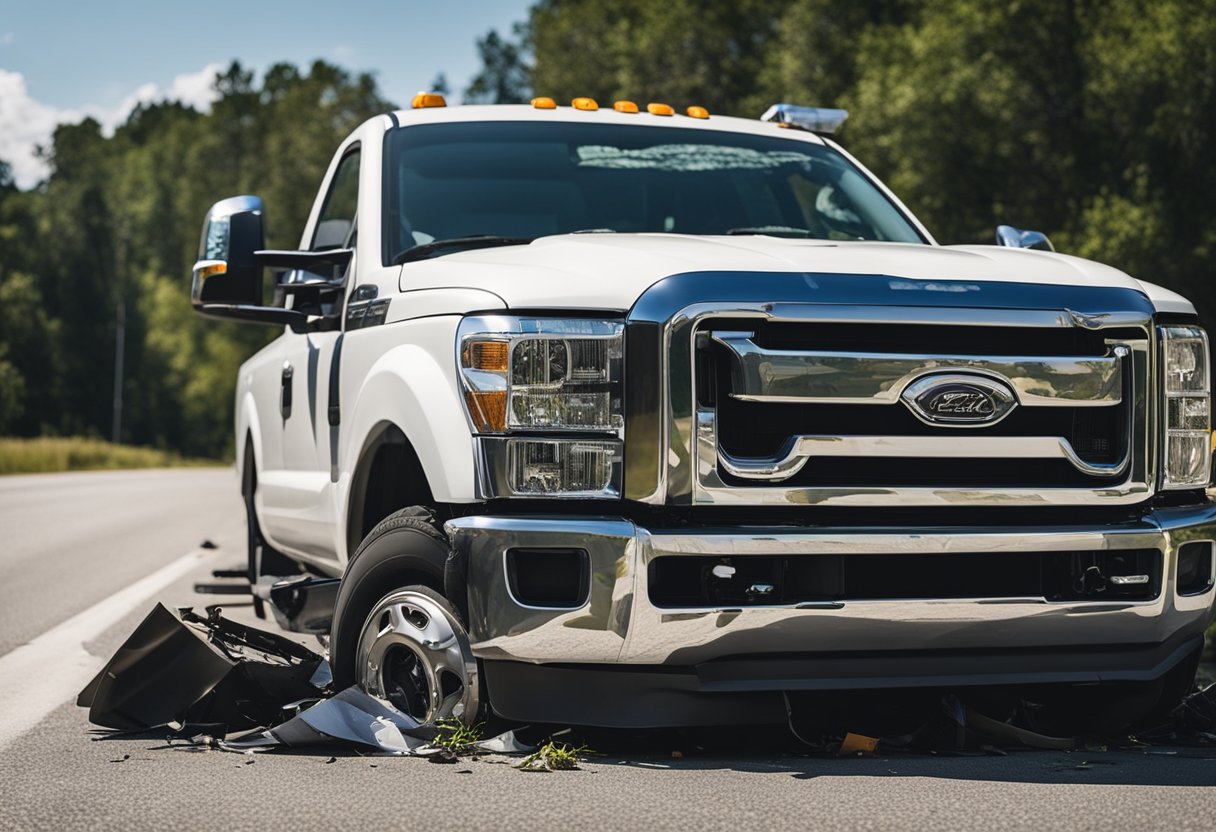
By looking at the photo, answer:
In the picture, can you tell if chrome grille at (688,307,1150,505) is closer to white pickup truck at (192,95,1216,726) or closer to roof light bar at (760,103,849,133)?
white pickup truck at (192,95,1216,726)

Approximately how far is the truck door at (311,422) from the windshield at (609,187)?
32 cm

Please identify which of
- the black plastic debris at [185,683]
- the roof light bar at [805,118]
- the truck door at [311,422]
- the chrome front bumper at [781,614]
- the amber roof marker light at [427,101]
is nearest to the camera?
the chrome front bumper at [781,614]

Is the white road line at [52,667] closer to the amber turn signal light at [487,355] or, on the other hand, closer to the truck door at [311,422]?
the truck door at [311,422]

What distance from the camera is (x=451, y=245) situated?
5160 millimetres

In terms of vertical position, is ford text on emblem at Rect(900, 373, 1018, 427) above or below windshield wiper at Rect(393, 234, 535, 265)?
below

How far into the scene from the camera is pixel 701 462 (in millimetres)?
3910

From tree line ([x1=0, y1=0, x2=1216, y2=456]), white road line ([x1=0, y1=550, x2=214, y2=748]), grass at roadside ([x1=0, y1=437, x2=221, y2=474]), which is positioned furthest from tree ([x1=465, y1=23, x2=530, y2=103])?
white road line ([x1=0, y1=550, x2=214, y2=748])

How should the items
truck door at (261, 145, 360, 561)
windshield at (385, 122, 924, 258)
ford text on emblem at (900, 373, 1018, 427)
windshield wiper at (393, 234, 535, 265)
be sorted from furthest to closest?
truck door at (261, 145, 360, 561) < windshield at (385, 122, 924, 258) < windshield wiper at (393, 234, 535, 265) < ford text on emblem at (900, 373, 1018, 427)

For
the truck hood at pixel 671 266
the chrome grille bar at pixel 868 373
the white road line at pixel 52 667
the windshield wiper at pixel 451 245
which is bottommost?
the white road line at pixel 52 667

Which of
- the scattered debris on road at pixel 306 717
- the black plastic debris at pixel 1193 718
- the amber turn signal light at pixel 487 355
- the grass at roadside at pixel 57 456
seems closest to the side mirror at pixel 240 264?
the scattered debris on road at pixel 306 717

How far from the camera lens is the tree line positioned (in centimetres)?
3281

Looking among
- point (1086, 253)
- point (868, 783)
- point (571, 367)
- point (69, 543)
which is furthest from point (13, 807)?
point (1086, 253)

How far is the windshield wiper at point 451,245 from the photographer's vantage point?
5.11 metres

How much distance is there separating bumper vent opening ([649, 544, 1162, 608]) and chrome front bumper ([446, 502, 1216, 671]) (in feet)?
0.11
